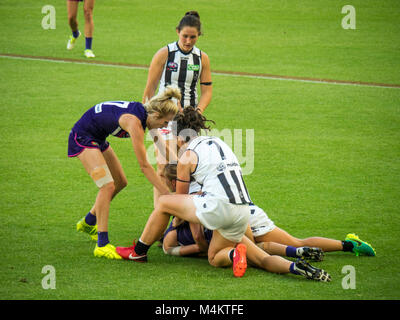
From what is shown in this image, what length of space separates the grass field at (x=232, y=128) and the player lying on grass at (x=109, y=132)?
16.4 inches

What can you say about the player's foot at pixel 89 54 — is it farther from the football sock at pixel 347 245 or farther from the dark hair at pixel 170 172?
the football sock at pixel 347 245

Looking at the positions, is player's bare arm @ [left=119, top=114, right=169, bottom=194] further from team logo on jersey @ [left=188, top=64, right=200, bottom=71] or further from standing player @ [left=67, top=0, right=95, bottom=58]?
standing player @ [left=67, top=0, right=95, bottom=58]

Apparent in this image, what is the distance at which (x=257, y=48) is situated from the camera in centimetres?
1644

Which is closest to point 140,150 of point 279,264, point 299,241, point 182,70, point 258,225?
point 258,225

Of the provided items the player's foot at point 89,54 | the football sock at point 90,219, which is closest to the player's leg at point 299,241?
the football sock at point 90,219

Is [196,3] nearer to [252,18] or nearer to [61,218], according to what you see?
[252,18]

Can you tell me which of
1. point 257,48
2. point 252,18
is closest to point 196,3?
point 252,18

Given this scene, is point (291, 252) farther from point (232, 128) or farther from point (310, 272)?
point (232, 128)

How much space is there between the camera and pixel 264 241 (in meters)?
5.78

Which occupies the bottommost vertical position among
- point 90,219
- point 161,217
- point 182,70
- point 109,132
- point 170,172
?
point 90,219

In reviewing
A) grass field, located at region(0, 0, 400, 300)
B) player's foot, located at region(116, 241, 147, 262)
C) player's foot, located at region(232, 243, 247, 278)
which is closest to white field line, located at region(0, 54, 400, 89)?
grass field, located at region(0, 0, 400, 300)

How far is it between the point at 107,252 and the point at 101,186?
24.5 inches

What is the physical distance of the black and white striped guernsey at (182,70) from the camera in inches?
278

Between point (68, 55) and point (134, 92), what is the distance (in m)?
3.68
